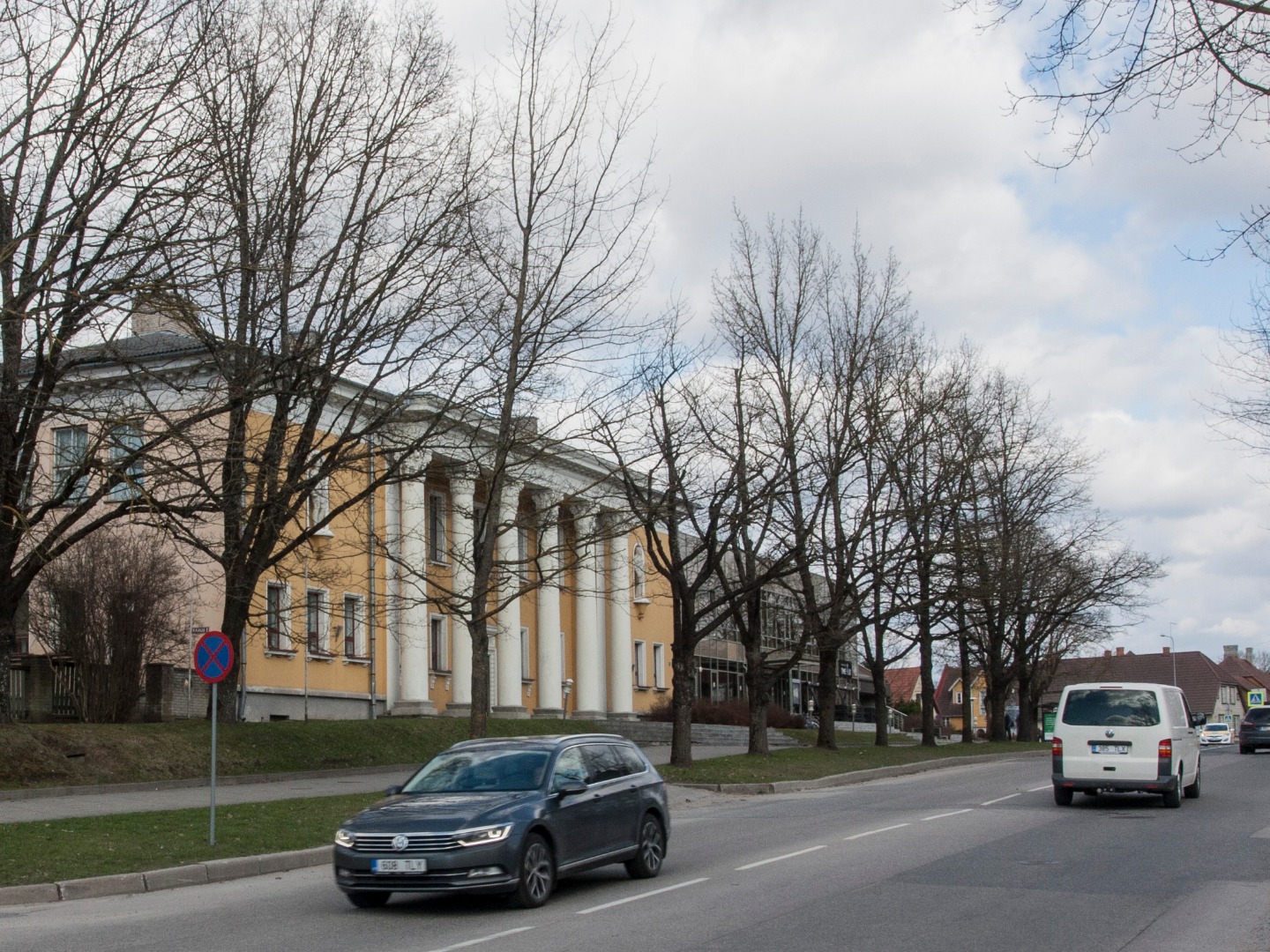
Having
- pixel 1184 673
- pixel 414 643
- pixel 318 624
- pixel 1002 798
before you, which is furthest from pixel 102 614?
pixel 1184 673

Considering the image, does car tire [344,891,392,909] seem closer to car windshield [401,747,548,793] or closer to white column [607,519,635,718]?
car windshield [401,747,548,793]

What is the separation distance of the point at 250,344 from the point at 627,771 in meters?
8.70

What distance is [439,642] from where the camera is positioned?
47.4 metres

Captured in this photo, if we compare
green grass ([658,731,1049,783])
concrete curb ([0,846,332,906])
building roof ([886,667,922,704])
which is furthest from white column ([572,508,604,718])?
building roof ([886,667,922,704])

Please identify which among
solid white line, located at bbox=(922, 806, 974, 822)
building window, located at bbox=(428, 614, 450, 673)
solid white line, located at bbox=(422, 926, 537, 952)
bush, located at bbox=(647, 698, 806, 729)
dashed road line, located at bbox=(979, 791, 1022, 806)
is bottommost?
bush, located at bbox=(647, 698, 806, 729)

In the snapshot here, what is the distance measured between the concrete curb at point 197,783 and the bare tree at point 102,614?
617 centimetres

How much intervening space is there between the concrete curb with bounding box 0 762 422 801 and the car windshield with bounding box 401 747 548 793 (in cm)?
827

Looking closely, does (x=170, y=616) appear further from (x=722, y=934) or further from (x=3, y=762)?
(x=722, y=934)

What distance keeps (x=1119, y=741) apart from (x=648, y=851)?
10.1 meters

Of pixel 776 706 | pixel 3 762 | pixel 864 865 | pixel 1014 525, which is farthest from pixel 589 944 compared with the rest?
pixel 776 706

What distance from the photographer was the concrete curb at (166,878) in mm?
12508

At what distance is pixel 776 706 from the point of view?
58375 mm

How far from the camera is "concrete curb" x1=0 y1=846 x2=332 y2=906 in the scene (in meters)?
12.5

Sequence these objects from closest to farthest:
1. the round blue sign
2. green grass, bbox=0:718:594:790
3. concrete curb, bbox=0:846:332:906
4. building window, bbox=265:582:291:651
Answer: concrete curb, bbox=0:846:332:906
the round blue sign
green grass, bbox=0:718:594:790
building window, bbox=265:582:291:651
